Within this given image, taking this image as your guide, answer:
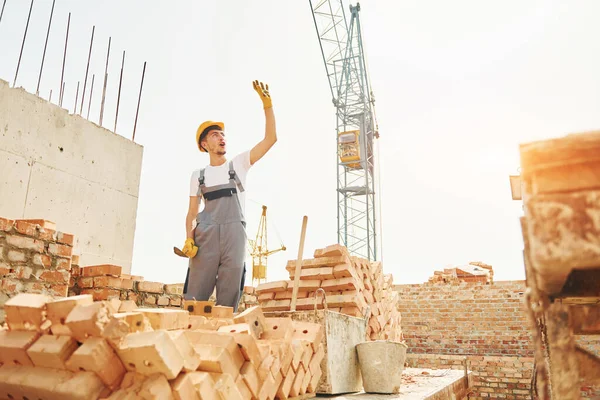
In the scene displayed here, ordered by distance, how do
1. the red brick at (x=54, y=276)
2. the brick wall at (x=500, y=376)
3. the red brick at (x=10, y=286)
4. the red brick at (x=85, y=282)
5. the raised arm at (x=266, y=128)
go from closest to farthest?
1. the red brick at (x=10, y=286)
2. the red brick at (x=54, y=276)
3. the raised arm at (x=266, y=128)
4. the red brick at (x=85, y=282)
5. the brick wall at (x=500, y=376)

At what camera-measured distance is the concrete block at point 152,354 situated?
158 cm

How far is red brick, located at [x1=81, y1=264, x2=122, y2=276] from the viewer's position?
12.6ft

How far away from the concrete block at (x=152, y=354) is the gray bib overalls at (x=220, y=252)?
1.59m

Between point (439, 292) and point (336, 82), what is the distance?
634 inches

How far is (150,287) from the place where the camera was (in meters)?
4.22

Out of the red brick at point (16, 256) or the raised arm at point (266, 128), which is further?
the raised arm at point (266, 128)

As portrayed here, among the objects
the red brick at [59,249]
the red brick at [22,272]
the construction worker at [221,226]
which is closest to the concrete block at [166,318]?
the construction worker at [221,226]

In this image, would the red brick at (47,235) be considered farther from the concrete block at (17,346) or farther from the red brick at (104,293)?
the concrete block at (17,346)

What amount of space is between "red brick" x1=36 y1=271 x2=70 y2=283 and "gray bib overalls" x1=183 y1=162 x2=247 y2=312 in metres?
0.90

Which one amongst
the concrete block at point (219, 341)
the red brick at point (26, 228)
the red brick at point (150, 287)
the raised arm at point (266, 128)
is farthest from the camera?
the red brick at point (150, 287)

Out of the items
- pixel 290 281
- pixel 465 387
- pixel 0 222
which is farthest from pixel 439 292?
pixel 0 222

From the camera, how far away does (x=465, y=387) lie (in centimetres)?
551

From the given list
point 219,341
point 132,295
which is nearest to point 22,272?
point 132,295

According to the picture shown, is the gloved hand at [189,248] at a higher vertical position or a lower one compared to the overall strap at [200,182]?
lower
